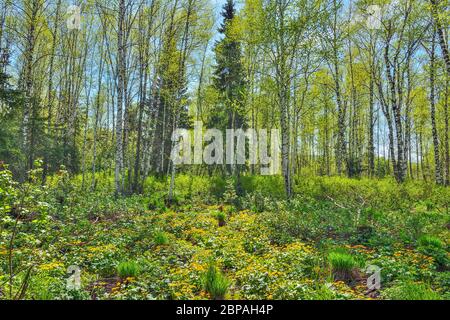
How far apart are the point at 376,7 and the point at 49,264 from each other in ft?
57.8

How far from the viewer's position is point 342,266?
4520 mm

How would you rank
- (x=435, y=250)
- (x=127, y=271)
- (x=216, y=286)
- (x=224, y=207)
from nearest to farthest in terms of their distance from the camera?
(x=216, y=286)
(x=127, y=271)
(x=435, y=250)
(x=224, y=207)

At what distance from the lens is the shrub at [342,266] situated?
4504 millimetres

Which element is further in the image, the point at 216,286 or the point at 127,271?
the point at 127,271

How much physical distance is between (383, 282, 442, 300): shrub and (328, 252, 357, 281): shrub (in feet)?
2.36

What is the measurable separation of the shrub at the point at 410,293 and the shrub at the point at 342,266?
0.72 m

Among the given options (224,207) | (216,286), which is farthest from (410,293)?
(224,207)

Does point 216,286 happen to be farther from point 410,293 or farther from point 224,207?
point 224,207

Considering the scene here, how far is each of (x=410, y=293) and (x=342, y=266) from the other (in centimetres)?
111

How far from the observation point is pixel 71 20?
685 inches

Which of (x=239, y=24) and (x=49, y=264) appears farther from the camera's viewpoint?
(x=239, y=24)

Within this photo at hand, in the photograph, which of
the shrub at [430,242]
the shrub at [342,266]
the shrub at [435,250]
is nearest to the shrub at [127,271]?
the shrub at [342,266]
